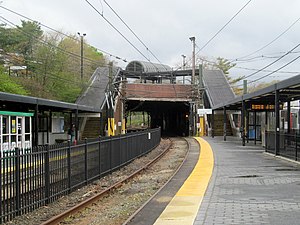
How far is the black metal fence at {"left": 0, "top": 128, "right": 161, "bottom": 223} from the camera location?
8758 mm

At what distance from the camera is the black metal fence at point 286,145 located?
1872 cm

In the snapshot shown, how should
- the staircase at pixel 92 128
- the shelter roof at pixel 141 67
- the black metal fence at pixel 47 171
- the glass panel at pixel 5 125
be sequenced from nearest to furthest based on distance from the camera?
1. the black metal fence at pixel 47 171
2. the glass panel at pixel 5 125
3. the staircase at pixel 92 128
4. the shelter roof at pixel 141 67

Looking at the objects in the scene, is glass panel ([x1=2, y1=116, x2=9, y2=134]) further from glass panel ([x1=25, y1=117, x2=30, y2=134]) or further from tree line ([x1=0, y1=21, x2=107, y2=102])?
tree line ([x1=0, y1=21, x2=107, y2=102])

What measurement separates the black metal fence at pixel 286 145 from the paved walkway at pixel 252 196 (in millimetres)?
1428

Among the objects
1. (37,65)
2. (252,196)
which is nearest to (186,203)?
(252,196)

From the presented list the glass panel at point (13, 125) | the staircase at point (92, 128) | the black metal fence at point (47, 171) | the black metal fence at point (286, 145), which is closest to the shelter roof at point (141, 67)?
the staircase at point (92, 128)

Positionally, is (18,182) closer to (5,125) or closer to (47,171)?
(47,171)

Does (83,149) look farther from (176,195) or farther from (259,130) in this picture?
(259,130)

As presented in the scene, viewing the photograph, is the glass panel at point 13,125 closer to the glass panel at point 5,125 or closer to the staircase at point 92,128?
the glass panel at point 5,125

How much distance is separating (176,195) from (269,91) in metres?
13.0

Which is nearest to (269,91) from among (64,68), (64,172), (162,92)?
(64,172)

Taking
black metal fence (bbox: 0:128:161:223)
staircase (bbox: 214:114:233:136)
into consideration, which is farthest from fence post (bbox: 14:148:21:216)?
staircase (bbox: 214:114:233:136)

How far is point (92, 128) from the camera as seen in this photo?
5184cm

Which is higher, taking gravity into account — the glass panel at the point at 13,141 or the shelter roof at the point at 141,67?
the shelter roof at the point at 141,67
